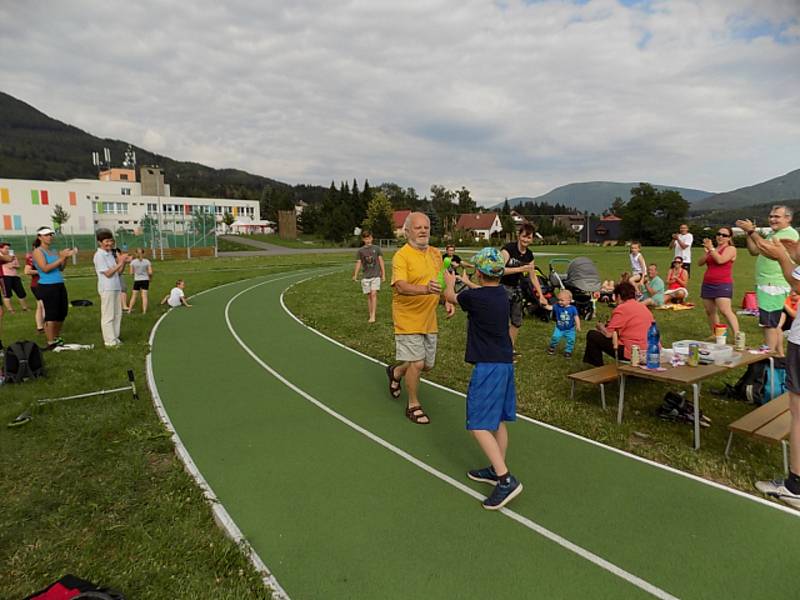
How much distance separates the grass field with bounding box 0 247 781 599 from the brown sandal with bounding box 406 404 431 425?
1275 mm

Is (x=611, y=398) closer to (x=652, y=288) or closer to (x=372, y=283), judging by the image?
(x=372, y=283)

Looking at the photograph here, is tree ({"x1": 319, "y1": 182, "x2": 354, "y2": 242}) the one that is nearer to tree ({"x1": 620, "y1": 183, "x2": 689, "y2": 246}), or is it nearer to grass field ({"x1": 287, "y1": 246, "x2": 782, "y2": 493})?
tree ({"x1": 620, "y1": 183, "x2": 689, "y2": 246})

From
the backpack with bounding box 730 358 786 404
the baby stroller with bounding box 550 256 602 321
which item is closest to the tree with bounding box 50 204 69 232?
the baby stroller with bounding box 550 256 602 321

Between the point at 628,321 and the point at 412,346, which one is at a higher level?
the point at 628,321

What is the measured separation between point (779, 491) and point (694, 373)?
4.34 ft

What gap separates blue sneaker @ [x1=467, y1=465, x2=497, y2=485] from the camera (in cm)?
406

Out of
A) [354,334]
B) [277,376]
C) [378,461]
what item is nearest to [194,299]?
[354,334]

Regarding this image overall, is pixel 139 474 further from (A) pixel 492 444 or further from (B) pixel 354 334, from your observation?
(B) pixel 354 334

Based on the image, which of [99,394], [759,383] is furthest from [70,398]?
[759,383]

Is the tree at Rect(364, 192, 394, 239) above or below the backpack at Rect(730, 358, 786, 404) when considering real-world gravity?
above

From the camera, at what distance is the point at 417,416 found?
542 cm

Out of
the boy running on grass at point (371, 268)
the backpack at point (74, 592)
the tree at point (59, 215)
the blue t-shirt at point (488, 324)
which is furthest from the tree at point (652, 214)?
the tree at point (59, 215)

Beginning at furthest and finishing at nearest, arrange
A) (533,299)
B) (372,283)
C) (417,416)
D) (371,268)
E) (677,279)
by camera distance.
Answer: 1. (677,279)
2. (533,299)
3. (372,283)
4. (371,268)
5. (417,416)

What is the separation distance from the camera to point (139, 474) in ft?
14.0
